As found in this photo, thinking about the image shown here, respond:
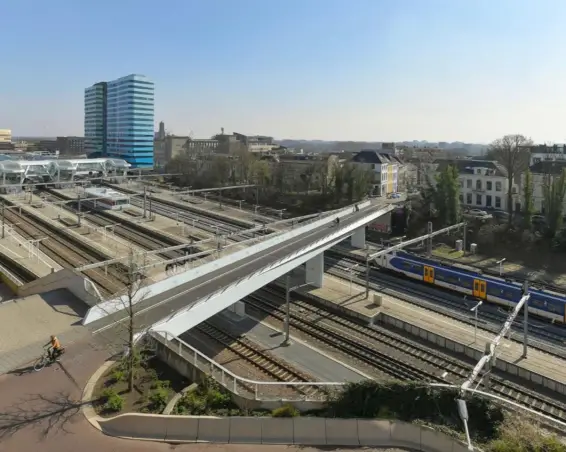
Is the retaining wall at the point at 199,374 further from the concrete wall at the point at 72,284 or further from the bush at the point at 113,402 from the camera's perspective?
the concrete wall at the point at 72,284

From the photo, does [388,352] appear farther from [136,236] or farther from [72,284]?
[136,236]

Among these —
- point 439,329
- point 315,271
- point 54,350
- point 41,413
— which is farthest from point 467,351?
point 41,413

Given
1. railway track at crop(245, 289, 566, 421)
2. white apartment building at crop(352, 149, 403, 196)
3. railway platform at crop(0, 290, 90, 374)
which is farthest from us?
white apartment building at crop(352, 149, 403, 196)

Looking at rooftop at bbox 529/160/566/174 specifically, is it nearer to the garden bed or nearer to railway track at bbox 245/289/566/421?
railway track at bbox 245/289/566/421

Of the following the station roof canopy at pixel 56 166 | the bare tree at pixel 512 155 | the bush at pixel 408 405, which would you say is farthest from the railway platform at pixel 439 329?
the station roof canopy at pixel 56 166

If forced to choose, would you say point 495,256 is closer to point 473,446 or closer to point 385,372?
point 385,372

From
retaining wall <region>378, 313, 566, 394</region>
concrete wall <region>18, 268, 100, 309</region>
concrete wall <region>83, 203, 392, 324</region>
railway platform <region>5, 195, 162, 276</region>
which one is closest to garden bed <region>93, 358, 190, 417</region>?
concrete wall <region>83, 203, 392, 324</region>

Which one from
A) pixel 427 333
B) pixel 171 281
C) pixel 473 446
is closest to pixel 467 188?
pixel 427 333
